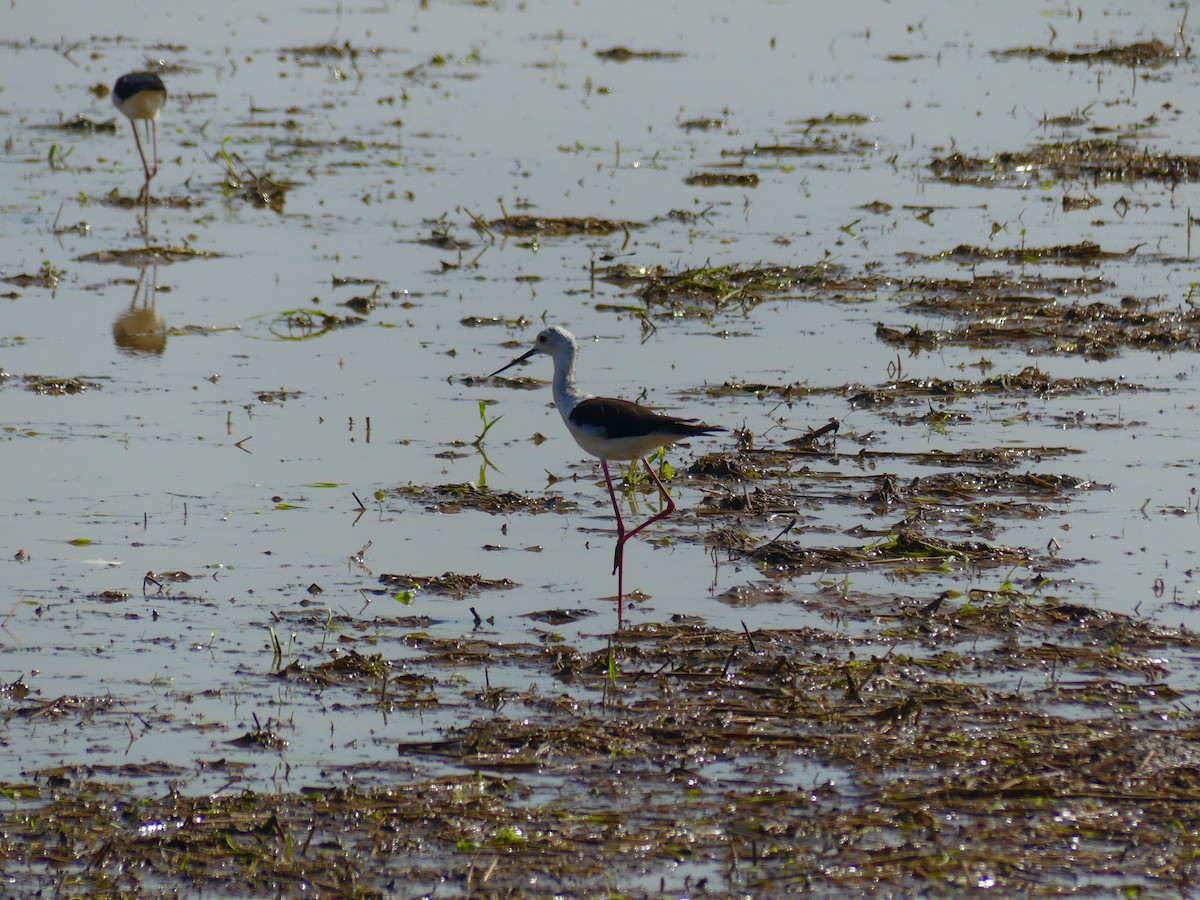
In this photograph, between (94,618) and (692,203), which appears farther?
(692,203)

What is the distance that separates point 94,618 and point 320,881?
7.74 feet

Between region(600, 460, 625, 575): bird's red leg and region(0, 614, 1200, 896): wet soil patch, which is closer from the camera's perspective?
region(0, 614, 1200, 896): wet soil patch

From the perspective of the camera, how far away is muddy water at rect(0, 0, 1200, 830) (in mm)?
6602

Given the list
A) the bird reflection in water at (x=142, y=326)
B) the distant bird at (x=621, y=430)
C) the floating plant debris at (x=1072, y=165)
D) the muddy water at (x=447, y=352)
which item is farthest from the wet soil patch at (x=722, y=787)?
the floating plant debris at (x=1072, y=165)

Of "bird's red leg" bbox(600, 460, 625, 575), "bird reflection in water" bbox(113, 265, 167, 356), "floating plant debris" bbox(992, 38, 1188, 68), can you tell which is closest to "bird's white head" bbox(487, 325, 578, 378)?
"bird's red leg" bbox(600, 460, 625, 575)

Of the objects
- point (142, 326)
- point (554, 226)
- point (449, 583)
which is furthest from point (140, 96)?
point (449, 583)

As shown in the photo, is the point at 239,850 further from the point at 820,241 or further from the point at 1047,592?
the point at 820,241

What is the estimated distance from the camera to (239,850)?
15.5ft

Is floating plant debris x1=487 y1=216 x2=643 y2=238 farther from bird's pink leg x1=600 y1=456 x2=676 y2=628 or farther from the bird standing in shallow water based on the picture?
bird's pink leg x1=600 y1=456 x2=676 y2=628

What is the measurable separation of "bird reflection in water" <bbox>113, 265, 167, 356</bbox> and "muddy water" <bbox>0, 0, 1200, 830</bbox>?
5 cm

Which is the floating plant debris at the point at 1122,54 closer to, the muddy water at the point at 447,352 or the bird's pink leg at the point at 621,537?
the muddy water at the point at 447,352

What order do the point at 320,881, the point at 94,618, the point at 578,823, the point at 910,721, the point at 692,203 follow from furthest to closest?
the point at 692,203 < the point at 94,618 < the point at 910,721 < the point at 578,823 < the point at 320,881

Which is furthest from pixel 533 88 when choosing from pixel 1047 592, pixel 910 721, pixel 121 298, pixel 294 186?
pixel 910 721

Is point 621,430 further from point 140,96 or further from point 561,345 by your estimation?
point 140,96
